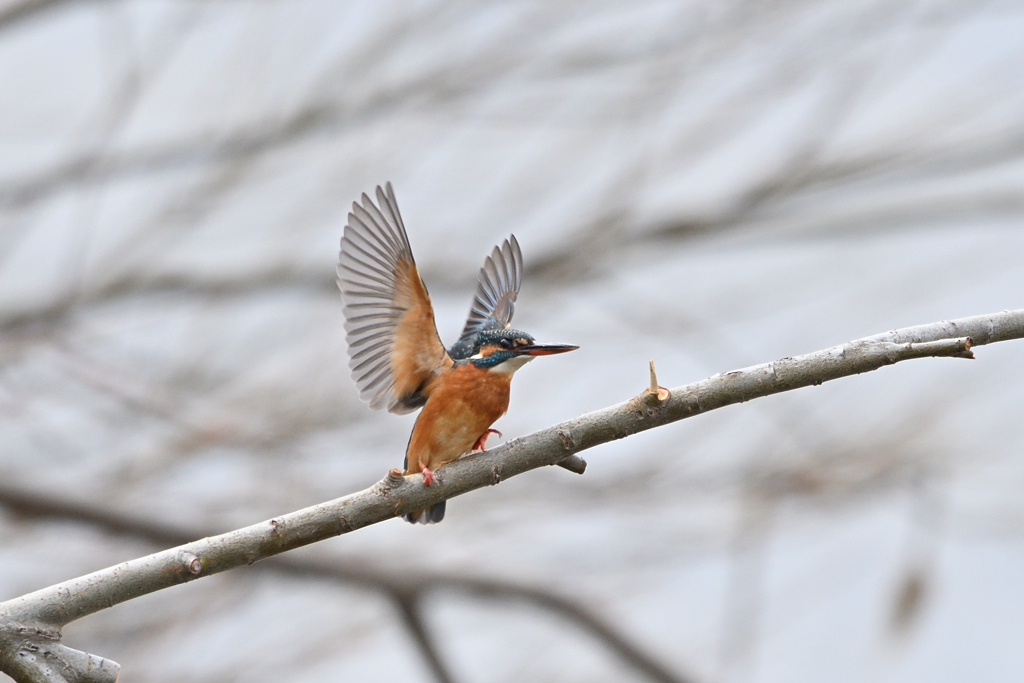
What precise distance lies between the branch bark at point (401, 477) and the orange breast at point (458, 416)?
0.78m

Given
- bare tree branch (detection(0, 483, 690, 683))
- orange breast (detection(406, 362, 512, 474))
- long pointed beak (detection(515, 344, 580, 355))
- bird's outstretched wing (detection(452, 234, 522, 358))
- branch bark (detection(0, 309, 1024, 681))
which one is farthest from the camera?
bare tree branch (detection(0, 483, 690, 683))

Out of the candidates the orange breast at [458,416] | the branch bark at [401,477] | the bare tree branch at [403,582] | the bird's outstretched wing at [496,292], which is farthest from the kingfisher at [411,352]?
the bare tree branch at [403,582]

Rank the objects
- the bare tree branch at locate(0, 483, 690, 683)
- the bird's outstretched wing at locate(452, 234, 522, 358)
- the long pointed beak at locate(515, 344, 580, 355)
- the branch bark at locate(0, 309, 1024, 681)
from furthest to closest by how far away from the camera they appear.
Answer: the bare tree branch at locate(0, 483, 690, 683), the bird's outstretched wing at locate(452, 234, 522, 358), the long pointed beak at locate(515, 344, 580, 355), the branch bark at locate(0, 309, 1024, 681)

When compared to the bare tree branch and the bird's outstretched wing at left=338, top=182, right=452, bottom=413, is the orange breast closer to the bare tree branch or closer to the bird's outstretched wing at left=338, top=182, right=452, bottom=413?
the bird's outstretched wing at left=338, top=182, right=452, bottom=413

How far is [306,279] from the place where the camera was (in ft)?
15.6

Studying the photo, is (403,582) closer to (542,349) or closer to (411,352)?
(411,352)

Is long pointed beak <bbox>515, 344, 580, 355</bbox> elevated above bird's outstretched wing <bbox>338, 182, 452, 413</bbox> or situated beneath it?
situated beneath

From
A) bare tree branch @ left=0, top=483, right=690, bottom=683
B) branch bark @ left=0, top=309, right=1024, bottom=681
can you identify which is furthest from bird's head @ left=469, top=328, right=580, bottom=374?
bare tree branch @ left=0, top=483, right=690, bottom=683

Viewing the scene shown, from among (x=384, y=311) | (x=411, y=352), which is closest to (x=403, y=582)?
(x=411, y=352)

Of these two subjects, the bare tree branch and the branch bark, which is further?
the bare tree branch

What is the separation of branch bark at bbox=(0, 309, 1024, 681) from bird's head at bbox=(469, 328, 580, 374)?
30.8 inches

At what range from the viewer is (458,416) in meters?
2.63

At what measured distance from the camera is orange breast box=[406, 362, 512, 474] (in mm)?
2621

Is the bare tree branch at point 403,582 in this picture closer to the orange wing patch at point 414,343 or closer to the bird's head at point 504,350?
the orange wing patch at point 414,343
